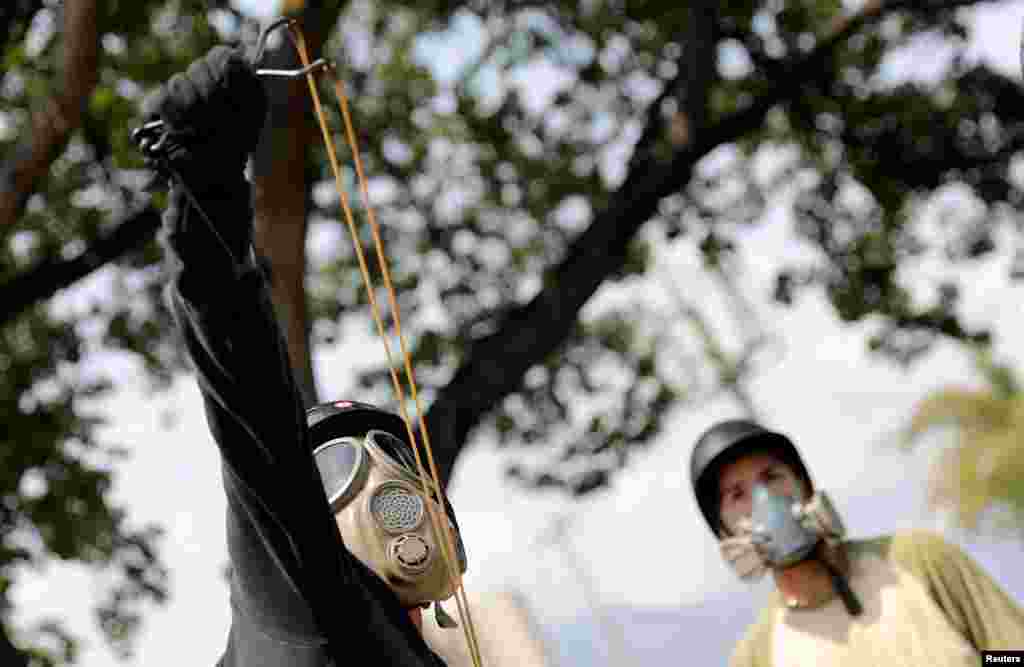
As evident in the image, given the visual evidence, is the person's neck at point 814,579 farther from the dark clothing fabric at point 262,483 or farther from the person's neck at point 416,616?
the dark clothing fabric at point 262,483

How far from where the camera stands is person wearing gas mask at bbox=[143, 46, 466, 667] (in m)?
2.13

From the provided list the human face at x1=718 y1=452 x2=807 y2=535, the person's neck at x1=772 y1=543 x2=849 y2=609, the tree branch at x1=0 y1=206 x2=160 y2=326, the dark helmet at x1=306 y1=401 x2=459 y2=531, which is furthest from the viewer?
the tree branch at x1=0 y1=206 x2=160 y2=326

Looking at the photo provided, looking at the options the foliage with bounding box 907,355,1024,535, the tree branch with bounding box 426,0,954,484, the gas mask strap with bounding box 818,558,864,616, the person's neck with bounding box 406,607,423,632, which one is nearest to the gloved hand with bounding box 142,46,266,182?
the person's neck with bounding box 406,607,423,632

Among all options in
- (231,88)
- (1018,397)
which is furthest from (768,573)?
(1018,397)

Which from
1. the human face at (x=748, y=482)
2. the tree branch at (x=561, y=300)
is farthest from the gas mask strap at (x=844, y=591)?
the tree branch at (x=561, y=300)

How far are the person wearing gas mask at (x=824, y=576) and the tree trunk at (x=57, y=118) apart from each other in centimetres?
333

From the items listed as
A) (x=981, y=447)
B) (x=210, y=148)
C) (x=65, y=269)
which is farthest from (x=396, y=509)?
(x=981, y=447)

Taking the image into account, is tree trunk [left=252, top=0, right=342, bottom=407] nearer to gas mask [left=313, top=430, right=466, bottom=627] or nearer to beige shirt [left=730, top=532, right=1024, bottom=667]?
beige shirt [left=730, top=532, right=1024, bottom=667]

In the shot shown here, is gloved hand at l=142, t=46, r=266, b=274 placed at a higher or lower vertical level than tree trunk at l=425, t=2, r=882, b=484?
lower

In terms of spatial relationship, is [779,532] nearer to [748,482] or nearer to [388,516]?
[748,482]

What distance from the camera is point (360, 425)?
10.2ft

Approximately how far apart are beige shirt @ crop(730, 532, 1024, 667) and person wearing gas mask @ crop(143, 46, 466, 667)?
7.36ft

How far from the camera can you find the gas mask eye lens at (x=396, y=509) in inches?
114

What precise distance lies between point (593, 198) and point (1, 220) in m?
4.65
